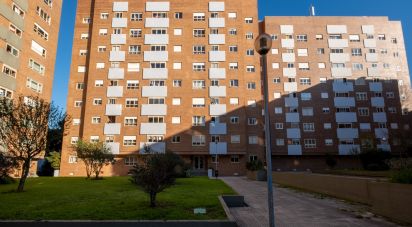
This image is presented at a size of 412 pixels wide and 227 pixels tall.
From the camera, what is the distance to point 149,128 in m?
45.8

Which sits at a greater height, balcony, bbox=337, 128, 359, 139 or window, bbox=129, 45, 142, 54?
window, bbox=129, 45, 142, 54

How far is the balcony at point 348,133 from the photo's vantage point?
52.2 metres

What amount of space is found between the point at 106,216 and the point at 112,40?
44880mm

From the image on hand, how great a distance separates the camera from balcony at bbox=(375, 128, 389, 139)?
52281mm

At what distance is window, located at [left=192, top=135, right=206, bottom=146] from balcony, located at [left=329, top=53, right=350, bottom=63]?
28.9 m

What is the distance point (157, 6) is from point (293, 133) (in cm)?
3197

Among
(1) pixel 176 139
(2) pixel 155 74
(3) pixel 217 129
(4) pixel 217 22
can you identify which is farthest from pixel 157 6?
(3) pixel 217 129

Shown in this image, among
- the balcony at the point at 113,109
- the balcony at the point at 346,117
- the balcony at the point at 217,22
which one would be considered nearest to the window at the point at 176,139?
the balcony at the point at 113,109

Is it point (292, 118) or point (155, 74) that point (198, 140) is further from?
point (292, 118)

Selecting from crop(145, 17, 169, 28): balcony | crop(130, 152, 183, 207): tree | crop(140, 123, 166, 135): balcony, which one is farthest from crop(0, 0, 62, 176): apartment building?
crop(130, 152, 183, 207): tree

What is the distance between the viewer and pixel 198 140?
45281mm

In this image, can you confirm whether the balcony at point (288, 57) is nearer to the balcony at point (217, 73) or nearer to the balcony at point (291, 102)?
the balcony at point (291, 102)

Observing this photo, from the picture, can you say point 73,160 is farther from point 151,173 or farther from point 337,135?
point 337,135

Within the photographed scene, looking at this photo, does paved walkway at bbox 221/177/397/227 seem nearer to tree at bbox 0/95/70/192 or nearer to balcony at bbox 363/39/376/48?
tree at bbox 0/95/70/192
